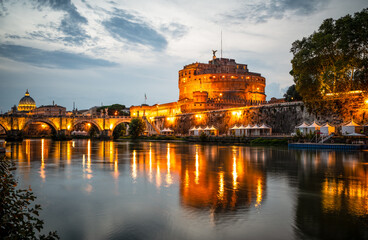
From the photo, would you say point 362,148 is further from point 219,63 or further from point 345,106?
point 219,63

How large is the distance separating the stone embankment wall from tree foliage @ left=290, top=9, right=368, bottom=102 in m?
3.67

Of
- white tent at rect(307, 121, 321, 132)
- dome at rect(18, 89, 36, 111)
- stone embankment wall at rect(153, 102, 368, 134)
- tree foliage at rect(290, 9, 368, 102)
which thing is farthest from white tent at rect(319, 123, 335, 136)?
dome at rect(18, 89, 36, 111)

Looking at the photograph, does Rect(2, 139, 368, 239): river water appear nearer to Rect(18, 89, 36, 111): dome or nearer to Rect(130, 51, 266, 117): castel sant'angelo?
Rect(130, 51, 266, 117): castel sant'angelo

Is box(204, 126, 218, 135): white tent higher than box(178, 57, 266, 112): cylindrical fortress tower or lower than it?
lower

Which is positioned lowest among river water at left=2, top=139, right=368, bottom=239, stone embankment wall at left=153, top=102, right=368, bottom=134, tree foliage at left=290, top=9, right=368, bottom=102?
river water at left=2, top=139, right=368, bottom=239

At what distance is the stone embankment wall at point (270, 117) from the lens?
131 feet

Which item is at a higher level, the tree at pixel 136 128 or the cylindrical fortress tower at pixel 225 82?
the cylindrical fortress tower at pixel 225 82

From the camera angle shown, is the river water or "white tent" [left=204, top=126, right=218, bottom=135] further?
"white tent" [left=204, top=126, right=218, bottom=135]

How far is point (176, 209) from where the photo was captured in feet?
29.6

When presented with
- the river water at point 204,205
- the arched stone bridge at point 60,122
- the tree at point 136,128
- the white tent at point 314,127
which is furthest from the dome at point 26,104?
the river water at point 204,205

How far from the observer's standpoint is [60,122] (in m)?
82.4

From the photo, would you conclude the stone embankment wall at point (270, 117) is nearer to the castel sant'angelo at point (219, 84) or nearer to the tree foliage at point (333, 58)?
the tree foliage at point (333, 58)

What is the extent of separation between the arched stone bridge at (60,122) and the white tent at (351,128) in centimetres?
6446

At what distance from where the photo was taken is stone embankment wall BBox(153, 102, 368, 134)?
40.0 meters
